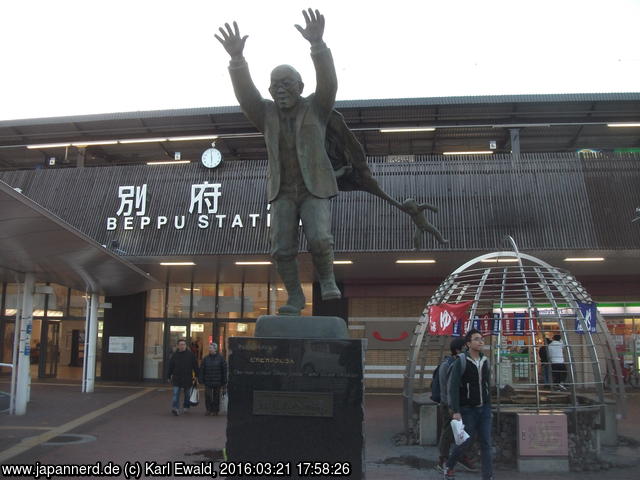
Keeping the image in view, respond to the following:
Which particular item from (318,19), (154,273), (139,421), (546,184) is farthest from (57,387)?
(318,19)

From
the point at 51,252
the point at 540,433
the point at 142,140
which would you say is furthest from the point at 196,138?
the point at 540,433

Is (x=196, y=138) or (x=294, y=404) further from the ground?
(x=196, y=138)

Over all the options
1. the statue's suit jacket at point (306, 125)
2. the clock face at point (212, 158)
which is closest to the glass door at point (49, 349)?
the clock face at point (212, 158)

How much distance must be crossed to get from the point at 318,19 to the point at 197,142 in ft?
64.0

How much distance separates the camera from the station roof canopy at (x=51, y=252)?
7.86 metres

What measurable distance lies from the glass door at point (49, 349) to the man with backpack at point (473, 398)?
18154mm

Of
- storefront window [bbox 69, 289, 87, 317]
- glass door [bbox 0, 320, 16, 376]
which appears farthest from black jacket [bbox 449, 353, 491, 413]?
glass door [bbox 0, 320, 16, 376]

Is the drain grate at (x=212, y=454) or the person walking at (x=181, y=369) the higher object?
Answer: the person walking at (x=181, y=369)

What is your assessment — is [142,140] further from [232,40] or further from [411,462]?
[232,40]

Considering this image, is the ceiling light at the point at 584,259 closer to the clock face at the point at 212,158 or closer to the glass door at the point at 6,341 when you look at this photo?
the clock face at the point at 212,158

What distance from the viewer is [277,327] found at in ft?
15.6

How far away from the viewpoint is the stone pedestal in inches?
171

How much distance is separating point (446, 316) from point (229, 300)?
12.0m

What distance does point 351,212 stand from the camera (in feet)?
51.5
